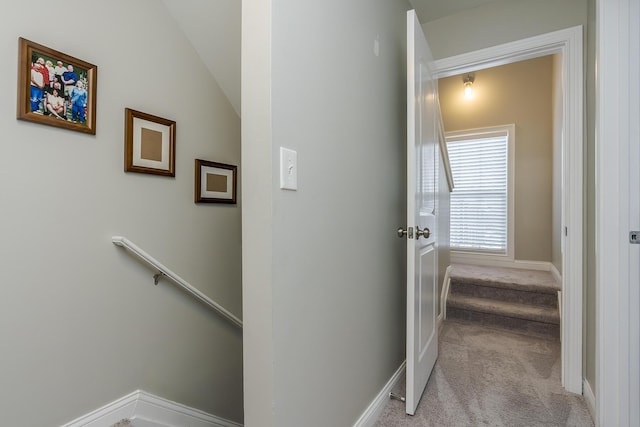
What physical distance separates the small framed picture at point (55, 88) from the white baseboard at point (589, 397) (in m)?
2.82

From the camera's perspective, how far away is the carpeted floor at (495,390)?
158 cm

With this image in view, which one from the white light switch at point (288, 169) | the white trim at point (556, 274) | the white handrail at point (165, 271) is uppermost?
the white light switch at point (288, 169)

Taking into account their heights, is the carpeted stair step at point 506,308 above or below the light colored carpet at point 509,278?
below

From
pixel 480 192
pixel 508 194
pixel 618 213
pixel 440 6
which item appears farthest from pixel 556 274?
pixel 440 6

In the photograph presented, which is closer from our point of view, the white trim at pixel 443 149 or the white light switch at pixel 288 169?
the white light switch at pixel 288 169

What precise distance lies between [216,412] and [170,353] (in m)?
0.72

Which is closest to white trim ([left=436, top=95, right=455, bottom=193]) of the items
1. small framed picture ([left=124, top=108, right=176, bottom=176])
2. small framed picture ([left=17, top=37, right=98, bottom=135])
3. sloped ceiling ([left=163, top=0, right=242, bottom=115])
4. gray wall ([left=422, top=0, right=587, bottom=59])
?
gray wall ([left=422, top=0, right=587, bottom=59])

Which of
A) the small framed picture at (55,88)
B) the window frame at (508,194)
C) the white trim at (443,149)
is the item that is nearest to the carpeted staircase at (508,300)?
the window frame at (508,194)

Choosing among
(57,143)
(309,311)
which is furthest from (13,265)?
(309,311)

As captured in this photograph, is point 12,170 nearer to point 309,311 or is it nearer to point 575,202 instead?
point 309,311

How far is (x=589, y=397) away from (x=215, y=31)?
296 centimetres

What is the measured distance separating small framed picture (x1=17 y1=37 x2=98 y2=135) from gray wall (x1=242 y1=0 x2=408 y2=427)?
1019 millimetres

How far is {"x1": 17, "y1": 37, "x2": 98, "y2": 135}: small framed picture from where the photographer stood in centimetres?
130

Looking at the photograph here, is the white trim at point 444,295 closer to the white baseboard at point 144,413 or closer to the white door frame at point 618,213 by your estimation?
the white door frame at point 618,213
